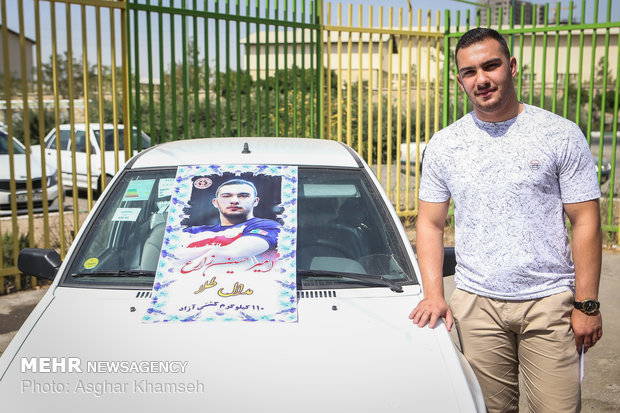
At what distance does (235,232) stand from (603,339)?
3437mm

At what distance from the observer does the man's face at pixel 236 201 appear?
3.10m

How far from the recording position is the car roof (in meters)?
3.43

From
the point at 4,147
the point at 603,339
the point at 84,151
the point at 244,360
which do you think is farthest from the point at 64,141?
the point at 244,360

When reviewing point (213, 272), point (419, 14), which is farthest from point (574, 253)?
point (419, 14)

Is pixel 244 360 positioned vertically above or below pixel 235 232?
below

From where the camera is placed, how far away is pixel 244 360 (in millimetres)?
2406

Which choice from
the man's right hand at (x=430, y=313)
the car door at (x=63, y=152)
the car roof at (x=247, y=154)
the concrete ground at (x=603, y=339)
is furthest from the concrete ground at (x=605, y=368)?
the car door at (x=63, y=152)

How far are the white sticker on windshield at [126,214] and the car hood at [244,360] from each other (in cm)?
57

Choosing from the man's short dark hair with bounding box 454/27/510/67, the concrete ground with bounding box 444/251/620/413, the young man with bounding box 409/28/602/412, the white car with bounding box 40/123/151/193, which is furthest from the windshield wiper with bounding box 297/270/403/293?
the white car with bounding box 40/123/151/193

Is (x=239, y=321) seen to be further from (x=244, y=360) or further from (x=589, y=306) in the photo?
(x=589, y=306)

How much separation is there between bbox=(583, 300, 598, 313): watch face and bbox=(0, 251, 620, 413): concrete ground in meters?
1.79

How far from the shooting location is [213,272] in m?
2.87

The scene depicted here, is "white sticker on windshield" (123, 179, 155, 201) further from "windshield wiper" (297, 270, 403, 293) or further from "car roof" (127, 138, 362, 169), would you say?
"windshield wiper" (297, 270, 403, 293)

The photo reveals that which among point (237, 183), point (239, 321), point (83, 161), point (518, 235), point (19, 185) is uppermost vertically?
point (237, 183)
